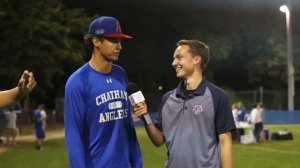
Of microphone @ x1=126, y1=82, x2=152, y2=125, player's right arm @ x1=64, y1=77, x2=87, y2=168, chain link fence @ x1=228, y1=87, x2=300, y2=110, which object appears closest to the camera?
player's right arm @ x1=64, y1=77, x2=87, y2=168

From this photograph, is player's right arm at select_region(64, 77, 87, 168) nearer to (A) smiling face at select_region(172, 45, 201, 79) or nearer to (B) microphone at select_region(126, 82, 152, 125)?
(B) microphone at select_region(126, 82, 152, 125)

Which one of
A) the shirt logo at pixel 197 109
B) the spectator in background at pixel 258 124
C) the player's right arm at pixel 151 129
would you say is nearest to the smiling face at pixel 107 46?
the player's right arm at pixel 151 129

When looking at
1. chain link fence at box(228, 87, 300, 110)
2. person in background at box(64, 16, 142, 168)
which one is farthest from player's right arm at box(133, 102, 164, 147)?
chain link fence at box(228, 87, 300, 110)

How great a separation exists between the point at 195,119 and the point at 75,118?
3.29 feet

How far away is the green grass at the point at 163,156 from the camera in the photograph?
15823 mm

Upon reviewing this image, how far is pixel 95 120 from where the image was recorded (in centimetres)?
475

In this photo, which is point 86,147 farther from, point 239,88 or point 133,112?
point 239,88

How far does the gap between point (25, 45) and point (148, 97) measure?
20.2m

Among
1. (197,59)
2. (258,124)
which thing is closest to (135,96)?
(197,59)

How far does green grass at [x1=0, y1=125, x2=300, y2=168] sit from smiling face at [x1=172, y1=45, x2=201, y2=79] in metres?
10.4

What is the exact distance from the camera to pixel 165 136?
5.07 meters

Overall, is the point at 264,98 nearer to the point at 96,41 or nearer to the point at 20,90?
the point at 96,41

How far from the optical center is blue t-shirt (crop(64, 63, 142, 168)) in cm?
467

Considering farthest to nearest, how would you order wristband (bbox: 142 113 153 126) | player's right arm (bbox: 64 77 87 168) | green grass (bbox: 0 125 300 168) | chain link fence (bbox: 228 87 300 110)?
chain link fence (bbox: 228 87 300 110), green grass (bbox: 0 125 300 168), wristband (bbox: 142 113 153 126), player's right arm (bbox: 64 77 87 168)
